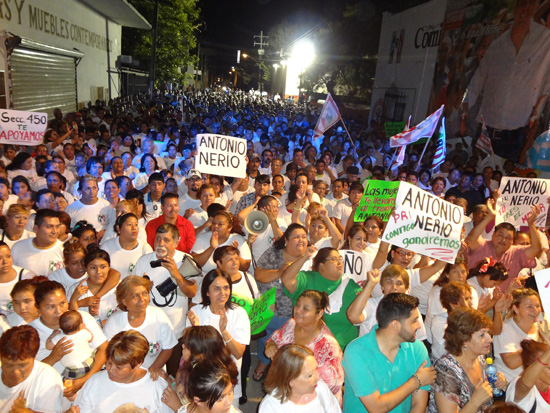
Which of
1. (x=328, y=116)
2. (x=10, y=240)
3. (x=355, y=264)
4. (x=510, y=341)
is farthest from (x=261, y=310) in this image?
(x=328, y=116)

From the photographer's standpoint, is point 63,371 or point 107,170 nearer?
point 63,371

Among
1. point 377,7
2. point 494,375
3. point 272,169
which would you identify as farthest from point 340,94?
point 494,375

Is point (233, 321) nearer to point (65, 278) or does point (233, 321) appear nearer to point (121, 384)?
point (121, 384)

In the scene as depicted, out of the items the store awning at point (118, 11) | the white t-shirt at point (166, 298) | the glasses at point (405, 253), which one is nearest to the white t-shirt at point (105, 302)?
the white t-shirt at point (166, 298)

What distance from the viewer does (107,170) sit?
339 inches

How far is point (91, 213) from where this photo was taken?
19.5 ft

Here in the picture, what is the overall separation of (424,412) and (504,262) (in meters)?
3.16

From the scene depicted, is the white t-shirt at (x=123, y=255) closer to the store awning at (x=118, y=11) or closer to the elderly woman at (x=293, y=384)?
the elderly woman at (x=293, y=384)

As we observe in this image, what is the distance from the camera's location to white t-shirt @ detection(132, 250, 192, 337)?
418 centimetres

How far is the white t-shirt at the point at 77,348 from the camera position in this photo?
3318 millimetres

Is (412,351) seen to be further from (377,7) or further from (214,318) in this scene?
(377,7)

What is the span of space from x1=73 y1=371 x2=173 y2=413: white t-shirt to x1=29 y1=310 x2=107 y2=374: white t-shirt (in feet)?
1.74

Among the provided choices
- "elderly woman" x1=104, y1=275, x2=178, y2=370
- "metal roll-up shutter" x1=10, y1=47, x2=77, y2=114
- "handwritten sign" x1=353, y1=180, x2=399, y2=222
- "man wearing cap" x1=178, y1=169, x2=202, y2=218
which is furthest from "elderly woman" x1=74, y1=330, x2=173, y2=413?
"metal roll-up shutter" x1=10, y1=47, x2=77, y2=114

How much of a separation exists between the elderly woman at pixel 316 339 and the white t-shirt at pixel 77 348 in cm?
138
